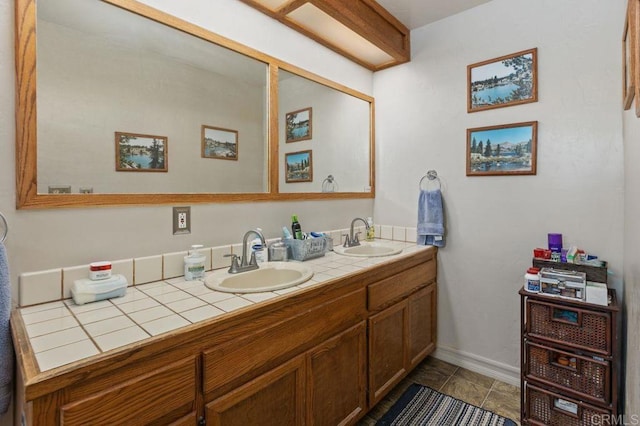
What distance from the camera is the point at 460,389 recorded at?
2.02 meters

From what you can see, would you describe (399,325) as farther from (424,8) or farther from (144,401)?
(424,8)

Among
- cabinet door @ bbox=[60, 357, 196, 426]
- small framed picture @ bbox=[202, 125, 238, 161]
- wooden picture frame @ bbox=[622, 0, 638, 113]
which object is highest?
wooden picture frame @ bbox=[622, 0, 638, 113]

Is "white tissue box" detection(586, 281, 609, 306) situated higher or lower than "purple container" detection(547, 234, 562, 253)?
lower

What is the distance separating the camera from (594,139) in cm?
175

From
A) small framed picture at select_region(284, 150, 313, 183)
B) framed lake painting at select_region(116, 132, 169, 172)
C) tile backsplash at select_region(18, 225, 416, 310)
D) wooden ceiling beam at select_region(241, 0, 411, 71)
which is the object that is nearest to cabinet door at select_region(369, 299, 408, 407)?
tile backsplash at select_region(18, 225, 416, 310)

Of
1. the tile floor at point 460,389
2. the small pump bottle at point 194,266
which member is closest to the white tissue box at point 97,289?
the small pump bottle at point 194,266

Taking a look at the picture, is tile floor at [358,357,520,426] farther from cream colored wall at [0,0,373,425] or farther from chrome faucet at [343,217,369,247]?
cream colored wall at [0,0,373,425]

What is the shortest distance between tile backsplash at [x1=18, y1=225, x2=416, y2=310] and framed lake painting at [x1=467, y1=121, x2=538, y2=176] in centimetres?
160

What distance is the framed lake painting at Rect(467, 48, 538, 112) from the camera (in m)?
1.93

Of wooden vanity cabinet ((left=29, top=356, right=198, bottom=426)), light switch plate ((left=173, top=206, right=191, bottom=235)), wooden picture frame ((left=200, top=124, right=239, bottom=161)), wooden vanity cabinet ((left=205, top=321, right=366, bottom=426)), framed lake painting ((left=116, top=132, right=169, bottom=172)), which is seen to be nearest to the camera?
wooden vanity cabinet ((left=29, top=356, right=198, bottom=426))

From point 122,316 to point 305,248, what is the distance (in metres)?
0.98

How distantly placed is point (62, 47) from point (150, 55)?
0.32 meters

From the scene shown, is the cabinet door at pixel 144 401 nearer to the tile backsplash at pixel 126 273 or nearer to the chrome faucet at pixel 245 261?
the tile backsplash at pixel 126 273

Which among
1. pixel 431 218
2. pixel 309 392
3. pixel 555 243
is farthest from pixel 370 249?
pixel 309 392
